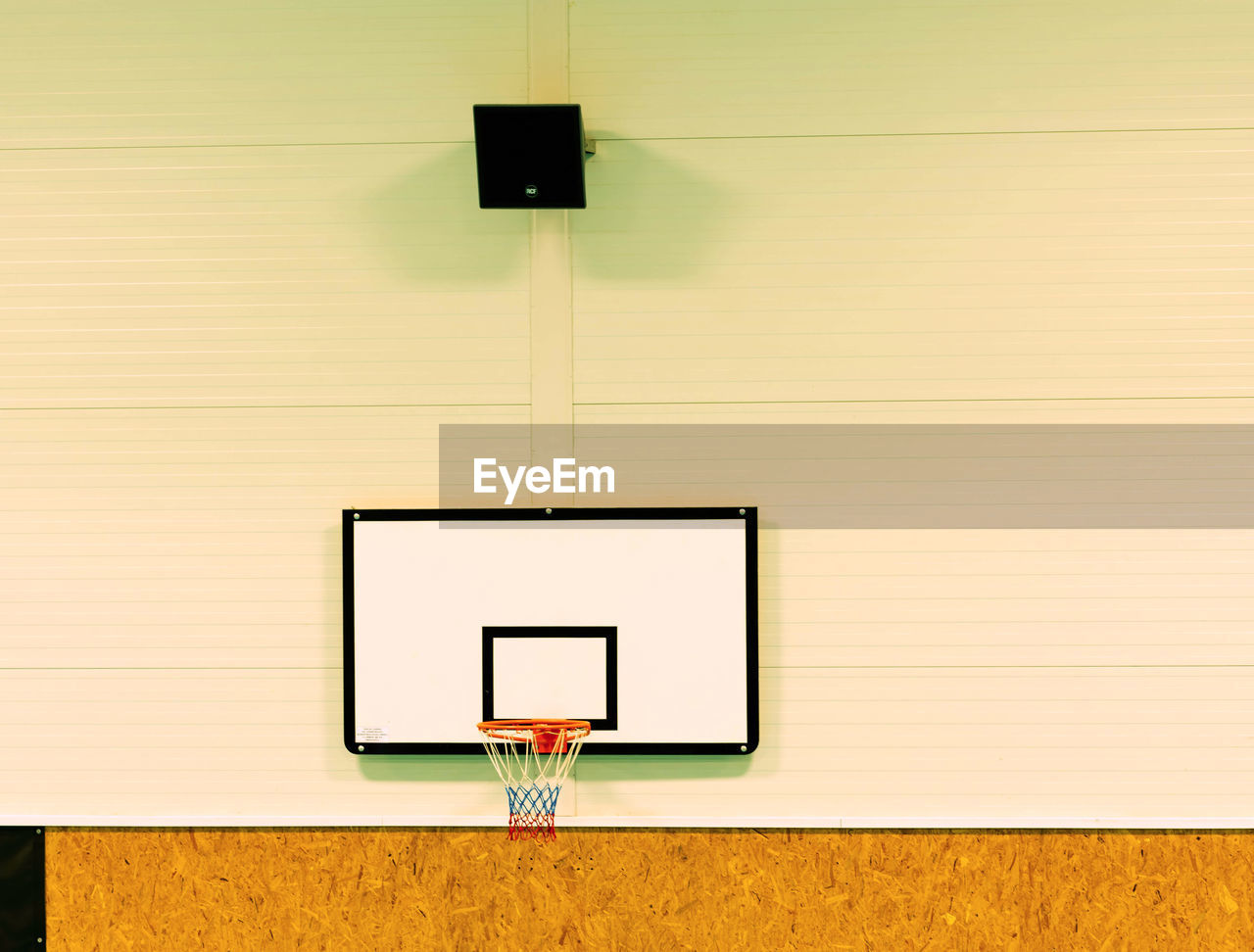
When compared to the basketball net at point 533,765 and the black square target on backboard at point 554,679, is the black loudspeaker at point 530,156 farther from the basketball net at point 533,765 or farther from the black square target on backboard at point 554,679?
the basketball net at point 533,765

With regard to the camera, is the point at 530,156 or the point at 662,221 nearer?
the point at 530,156

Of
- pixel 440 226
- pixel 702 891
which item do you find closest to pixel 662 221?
pixel 440 226

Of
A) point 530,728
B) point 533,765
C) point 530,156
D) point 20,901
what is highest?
point 530,156

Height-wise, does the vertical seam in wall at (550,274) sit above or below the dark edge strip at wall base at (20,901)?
above

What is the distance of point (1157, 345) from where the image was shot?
7.70 ft

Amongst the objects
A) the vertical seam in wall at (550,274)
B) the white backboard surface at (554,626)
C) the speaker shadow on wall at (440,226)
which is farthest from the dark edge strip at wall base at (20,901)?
the speaker shadow on wall at (440,226)

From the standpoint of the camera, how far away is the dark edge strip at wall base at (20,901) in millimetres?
2311

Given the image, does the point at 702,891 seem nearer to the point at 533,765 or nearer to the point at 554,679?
the point at 533,765

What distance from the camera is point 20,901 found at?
7.59 feet

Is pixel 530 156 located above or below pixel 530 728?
above

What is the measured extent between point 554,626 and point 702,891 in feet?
2.93

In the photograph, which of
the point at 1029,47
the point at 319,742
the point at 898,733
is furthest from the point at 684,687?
the point at 1029,47

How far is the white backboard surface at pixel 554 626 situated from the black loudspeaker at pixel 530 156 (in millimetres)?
926

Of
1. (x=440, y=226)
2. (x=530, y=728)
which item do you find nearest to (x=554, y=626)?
(x=530, y=728)
